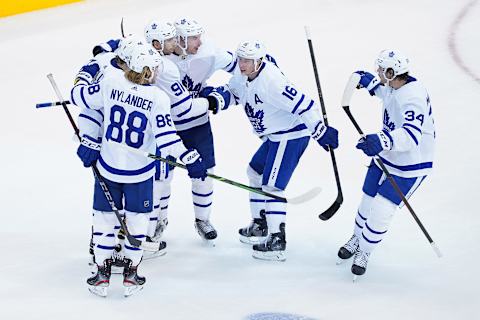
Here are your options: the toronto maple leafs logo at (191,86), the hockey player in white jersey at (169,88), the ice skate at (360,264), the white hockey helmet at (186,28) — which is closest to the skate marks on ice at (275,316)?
the ice skate at (360,264)

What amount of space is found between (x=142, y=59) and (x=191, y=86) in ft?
2.87

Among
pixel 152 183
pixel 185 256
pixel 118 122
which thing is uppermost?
pixel 118 122

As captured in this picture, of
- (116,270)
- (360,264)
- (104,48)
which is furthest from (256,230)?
(104,48)

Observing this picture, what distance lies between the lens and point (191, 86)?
5391mm

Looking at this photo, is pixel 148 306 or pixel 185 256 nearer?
→ pixel 148 306

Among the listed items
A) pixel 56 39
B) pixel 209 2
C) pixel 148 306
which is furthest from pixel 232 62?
pixel 209 2

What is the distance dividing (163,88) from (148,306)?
106cm

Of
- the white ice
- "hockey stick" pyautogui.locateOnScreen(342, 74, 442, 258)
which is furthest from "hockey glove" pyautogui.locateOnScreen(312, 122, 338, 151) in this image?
the white ice

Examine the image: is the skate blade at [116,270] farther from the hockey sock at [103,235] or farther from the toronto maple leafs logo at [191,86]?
the toronto maple leafs logo at [191,86]

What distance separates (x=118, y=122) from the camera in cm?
461

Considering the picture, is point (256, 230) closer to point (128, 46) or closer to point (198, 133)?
point (198, 133)

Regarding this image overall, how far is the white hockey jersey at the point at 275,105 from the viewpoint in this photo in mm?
5027

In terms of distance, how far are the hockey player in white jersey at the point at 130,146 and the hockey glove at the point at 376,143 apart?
75cm
